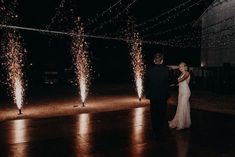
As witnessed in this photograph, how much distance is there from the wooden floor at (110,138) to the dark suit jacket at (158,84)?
1026 millimetres

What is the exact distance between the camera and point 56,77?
1324 inches

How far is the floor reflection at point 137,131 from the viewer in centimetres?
630

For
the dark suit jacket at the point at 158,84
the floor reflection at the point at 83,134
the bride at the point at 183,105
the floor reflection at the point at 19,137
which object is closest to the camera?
the floor reflection at the point at 19,137

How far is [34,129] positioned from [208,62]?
2227cm

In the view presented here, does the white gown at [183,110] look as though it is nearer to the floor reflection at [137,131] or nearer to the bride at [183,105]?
the bride at [183,105]

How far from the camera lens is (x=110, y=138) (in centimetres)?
738

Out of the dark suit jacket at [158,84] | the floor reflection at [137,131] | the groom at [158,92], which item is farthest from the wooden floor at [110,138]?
the dark suit jacket at [158,84]

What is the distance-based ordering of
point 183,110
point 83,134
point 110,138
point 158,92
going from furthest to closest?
point 183,110 < point 83,134 < point 110,138 < point 158,92

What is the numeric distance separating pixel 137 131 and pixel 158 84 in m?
1.63

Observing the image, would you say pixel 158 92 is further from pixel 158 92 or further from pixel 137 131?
pixel 137 131

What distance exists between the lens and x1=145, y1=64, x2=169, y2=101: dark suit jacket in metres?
7.15

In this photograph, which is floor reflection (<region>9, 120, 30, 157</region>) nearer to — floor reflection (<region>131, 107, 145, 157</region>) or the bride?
floor reflection (<region>131, 107, 145, 157</region>)

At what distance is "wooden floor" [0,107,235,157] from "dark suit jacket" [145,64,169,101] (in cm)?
103

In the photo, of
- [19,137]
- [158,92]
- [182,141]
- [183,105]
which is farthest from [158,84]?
[19,137]
